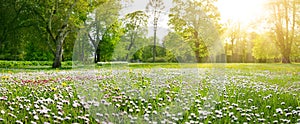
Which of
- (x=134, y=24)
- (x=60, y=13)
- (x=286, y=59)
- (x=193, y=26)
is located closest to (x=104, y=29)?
(x=134, y=24)

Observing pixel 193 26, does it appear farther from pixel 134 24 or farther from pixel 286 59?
pixel 286 59

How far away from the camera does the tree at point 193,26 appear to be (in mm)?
6117

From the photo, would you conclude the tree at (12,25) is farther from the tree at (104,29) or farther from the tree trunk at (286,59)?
the tree trunk at (286,59)

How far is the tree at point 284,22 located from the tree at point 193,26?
3083 centimetres

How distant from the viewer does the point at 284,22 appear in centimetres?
3588

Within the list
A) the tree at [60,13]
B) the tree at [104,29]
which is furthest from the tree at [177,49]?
the tree at [60,13]

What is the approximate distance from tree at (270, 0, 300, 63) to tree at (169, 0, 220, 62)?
101 ft

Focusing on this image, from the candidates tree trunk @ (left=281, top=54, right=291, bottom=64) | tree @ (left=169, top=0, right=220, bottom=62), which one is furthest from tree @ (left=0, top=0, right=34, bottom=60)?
tree @ (left=169, top=0, right=220, bottom=62)

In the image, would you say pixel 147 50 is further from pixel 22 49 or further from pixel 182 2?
pixel 22 49

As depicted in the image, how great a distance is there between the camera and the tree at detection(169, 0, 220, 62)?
241 inches

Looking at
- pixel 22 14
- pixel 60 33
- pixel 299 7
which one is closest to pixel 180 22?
pixel 60 33

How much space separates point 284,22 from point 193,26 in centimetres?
3307

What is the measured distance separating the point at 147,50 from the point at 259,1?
34311mm

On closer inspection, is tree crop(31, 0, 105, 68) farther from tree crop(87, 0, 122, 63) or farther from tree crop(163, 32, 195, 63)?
tree crop(163, 32, 195, 63)
